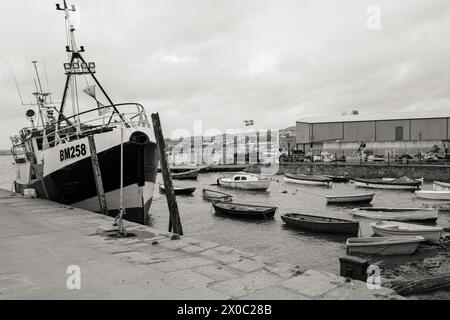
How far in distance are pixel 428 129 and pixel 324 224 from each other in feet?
142

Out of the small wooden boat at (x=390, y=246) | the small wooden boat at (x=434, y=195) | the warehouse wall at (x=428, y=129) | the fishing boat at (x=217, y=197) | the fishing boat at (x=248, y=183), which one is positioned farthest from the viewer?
the warehouse wall at (x=428, y=129)

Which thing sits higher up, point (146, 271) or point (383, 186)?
point (146, 271)

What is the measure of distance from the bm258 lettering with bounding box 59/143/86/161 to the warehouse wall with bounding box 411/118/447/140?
51.7m

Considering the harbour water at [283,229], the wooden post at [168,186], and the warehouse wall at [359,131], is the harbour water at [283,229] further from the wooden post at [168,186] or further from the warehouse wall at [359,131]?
the warehouse wall at [359,131]

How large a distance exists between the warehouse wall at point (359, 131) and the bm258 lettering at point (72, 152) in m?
50.2

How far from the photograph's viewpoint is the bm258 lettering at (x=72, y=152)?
14945mm

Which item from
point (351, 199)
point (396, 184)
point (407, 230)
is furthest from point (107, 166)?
point (396, 184)

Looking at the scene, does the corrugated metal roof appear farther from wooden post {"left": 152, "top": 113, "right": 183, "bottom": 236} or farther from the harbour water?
wooden post {"left": 152, "top": 113, "right": 183, "bottom": 236}

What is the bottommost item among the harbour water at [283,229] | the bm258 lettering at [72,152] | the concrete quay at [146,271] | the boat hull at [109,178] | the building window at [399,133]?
the harbour water at [283,229]

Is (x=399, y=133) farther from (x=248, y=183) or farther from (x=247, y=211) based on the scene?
(x=247, y=211)

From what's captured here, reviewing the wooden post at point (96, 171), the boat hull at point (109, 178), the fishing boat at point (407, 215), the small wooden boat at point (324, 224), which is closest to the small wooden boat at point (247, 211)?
the small wooden boat at point (324, 224)

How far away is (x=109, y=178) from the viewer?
15016mm
